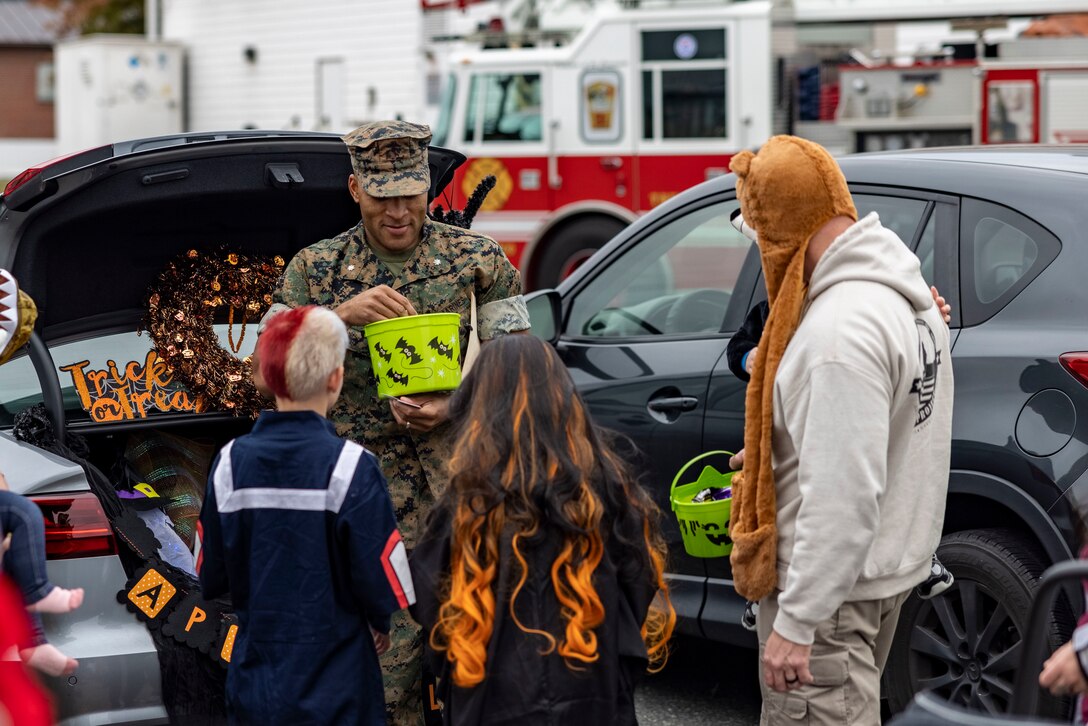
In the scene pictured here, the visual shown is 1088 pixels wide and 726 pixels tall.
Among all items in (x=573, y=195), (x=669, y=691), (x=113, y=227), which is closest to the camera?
(x=113, y=227)

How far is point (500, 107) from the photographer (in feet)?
44.1

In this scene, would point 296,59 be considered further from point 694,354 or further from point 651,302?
point 694,354

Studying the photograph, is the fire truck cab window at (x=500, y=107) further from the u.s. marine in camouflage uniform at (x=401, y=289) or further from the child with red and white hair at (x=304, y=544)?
the child with red and white hair at (x=304, y=544)

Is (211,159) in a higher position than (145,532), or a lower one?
higher

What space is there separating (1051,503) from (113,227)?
2725 mm

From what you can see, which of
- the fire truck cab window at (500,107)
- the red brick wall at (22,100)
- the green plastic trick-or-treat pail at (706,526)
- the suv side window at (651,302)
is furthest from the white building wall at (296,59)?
the green plastic trick-or-treat pail at (706,526)

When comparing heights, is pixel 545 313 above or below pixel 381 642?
above

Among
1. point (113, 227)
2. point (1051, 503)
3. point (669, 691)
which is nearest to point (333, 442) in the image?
point (113, 227)

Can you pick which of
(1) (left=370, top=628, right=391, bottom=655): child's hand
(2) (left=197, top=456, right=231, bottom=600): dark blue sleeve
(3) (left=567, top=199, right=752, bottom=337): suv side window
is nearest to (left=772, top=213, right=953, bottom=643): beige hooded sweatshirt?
(1) (left=370, top=628, right=391, bottom=655): child's hand

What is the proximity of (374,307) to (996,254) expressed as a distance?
5.83 feet

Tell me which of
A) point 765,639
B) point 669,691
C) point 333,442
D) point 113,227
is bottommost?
point 669,691

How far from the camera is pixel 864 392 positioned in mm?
2734

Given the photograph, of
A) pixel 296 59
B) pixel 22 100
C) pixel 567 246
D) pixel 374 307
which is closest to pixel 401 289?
pixel 374 307

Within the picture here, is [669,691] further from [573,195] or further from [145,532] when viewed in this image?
[573,195]
